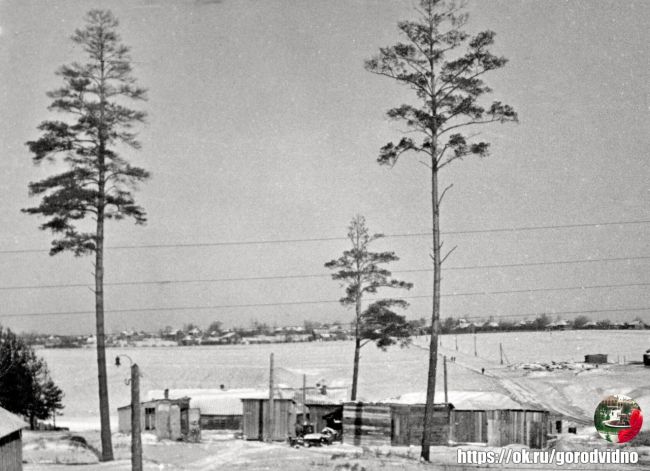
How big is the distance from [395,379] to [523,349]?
19.5 m

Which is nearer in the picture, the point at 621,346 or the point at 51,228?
the point at 51,228

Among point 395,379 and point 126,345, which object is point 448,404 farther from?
point 126,345

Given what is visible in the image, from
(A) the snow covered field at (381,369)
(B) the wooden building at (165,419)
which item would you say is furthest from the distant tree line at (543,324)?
(B) the wooden building at (165,419)

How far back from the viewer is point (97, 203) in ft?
78.2

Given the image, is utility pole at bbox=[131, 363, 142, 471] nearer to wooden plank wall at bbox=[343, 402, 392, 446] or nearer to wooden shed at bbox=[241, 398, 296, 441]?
wooden plank wall at bbox=[343, 402, 392, 446]

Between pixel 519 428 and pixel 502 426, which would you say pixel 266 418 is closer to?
pixel 502 426

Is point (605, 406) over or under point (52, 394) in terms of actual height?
over

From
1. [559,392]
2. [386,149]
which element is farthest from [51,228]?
[559,392]

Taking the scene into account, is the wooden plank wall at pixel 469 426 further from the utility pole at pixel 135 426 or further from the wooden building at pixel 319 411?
the utility pole at pixel 135 426

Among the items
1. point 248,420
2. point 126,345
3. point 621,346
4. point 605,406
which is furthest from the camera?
point 126,345

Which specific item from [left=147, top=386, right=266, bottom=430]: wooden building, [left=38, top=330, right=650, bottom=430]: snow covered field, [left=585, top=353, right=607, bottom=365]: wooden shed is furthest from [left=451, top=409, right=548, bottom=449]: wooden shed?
[left=585, top=353, right=607, bottom=365]: wooden shed

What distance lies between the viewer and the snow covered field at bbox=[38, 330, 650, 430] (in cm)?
5253

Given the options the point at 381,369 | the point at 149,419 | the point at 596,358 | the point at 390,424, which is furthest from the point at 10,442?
the point at 596,358

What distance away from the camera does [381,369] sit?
69.2 m
